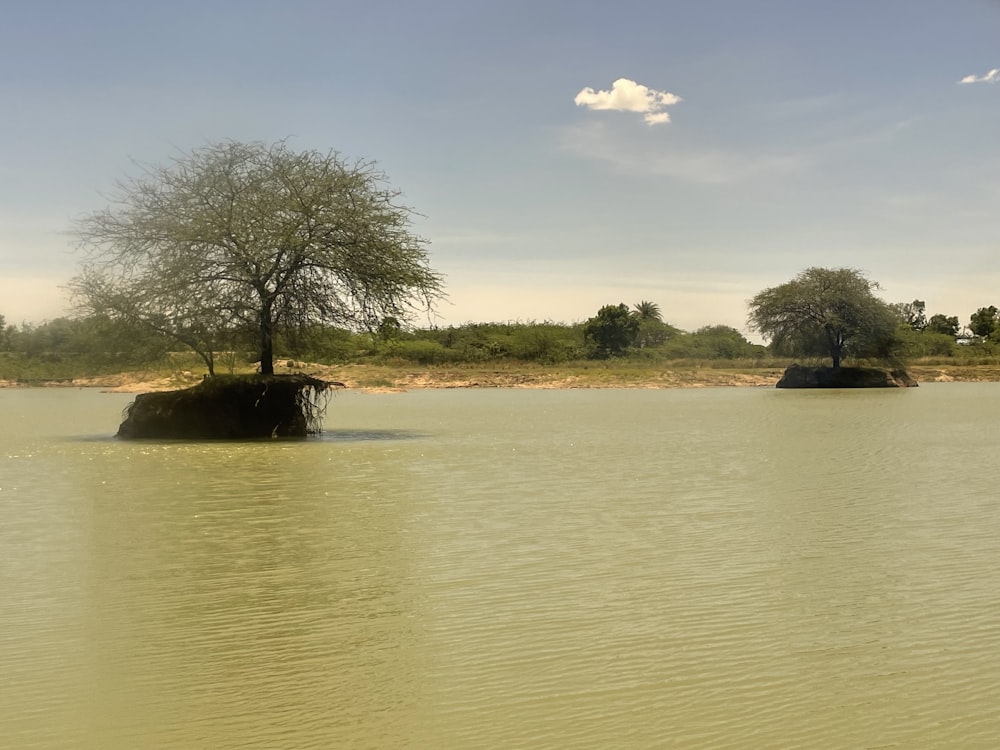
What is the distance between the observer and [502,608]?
7.60 m

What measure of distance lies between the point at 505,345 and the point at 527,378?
795 inches

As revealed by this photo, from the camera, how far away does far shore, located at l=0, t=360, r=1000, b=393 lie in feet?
216

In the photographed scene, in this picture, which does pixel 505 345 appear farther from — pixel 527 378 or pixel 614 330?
pixel 527 378

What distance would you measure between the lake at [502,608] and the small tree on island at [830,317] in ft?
163

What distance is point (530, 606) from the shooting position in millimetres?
7645

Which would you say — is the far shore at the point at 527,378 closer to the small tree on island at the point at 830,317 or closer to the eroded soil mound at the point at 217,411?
the small tree on island at the point at 830,317

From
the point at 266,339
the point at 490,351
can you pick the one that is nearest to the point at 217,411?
the point at 266,339

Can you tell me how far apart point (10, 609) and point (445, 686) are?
392 centimetres

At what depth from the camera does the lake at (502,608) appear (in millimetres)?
5320

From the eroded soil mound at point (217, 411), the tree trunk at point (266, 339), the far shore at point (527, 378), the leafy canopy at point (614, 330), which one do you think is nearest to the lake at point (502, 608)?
the eroded soil mound at point (217, 411)

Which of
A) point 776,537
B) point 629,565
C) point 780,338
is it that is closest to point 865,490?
point 776,537

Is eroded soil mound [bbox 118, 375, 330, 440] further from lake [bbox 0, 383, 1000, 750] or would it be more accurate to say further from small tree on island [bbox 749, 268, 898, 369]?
small tree on island [bbox 749, 268, 898, 369]

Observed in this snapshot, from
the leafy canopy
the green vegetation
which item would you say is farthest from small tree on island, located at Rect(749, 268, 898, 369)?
the leafy canopy

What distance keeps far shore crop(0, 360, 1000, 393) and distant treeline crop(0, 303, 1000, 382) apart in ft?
5.61
